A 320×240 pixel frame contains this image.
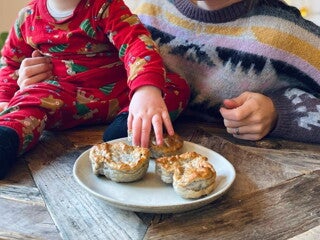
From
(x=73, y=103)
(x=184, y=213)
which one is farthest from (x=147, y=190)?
(x=73, y=103)

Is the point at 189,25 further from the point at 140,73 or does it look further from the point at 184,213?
the point at 184,213

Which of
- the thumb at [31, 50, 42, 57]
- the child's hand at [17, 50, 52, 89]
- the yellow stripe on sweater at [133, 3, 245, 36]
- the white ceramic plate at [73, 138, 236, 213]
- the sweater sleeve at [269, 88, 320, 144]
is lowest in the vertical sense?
the sweater sleeve at [269, 88, 320, 144]

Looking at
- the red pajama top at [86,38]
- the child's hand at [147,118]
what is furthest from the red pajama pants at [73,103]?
the child's hand at [147,118]

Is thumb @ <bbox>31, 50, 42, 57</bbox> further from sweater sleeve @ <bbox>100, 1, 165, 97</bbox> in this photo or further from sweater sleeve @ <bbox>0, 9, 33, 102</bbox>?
sweater sleeve @ <bbox>100, 1, 165, 97</bbox>

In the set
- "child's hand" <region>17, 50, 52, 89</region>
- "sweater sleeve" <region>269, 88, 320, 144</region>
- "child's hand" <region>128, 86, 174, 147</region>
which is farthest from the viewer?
"child's hand" <region>17, 50, 52, 89</region>

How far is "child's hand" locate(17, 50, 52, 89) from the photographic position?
888 mm

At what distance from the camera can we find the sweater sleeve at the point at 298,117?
783 millimetres

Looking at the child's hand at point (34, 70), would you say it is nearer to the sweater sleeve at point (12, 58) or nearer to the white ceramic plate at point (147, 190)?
the sweater sleeve at point (12, 58)

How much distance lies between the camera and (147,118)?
667 millimetres

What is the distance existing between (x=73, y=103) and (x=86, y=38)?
0.13m

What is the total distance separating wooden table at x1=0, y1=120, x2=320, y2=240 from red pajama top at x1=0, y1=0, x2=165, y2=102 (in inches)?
8.3

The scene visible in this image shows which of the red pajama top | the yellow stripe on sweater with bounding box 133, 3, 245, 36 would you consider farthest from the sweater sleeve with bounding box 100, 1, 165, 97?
the yellow stripe on sweater with bounding box 133, 3, 245, 36

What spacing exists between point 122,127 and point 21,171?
177 mm

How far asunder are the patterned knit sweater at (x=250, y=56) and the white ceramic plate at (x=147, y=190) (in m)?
0.23
